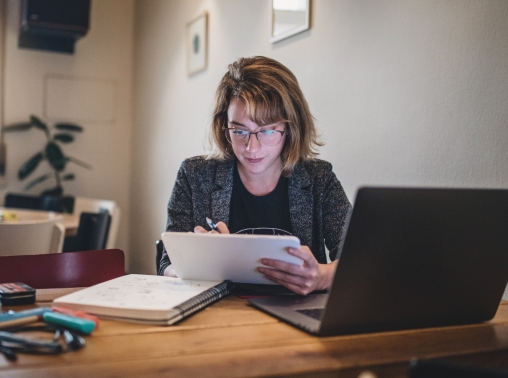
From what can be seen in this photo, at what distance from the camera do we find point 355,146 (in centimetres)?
232

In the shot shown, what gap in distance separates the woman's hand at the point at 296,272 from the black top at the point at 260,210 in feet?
1.79

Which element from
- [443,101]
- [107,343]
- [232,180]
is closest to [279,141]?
[232,180]

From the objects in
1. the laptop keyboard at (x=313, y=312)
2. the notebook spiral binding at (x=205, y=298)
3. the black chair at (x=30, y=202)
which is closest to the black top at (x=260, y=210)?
the notebook spiral binding at (x=205, y=298)

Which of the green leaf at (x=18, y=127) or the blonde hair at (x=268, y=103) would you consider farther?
the green leaf at (x=18, y=127)

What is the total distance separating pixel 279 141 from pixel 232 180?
205 millimetres

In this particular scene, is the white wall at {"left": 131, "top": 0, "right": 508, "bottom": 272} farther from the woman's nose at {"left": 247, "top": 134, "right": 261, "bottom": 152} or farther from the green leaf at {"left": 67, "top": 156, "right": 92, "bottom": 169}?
the green leaf at {"left": 67, "top": 156, "right": 92, "bottom": 169}

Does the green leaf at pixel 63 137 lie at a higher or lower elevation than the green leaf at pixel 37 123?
lower

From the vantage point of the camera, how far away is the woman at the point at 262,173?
64.6 inches

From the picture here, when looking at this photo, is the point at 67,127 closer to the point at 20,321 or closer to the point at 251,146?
the point at 251,146

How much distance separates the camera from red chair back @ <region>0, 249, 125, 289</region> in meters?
1.34

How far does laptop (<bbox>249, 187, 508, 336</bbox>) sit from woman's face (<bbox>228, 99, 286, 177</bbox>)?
70 centimetres

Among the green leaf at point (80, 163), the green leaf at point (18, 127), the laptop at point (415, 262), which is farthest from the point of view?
the green leaf at point (80, 163)

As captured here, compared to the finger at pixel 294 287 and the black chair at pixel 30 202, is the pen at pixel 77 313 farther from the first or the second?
the black chair at pixel 30 202

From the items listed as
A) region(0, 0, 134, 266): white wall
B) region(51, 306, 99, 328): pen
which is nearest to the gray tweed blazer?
region(51, 306, 99, 328): pen
